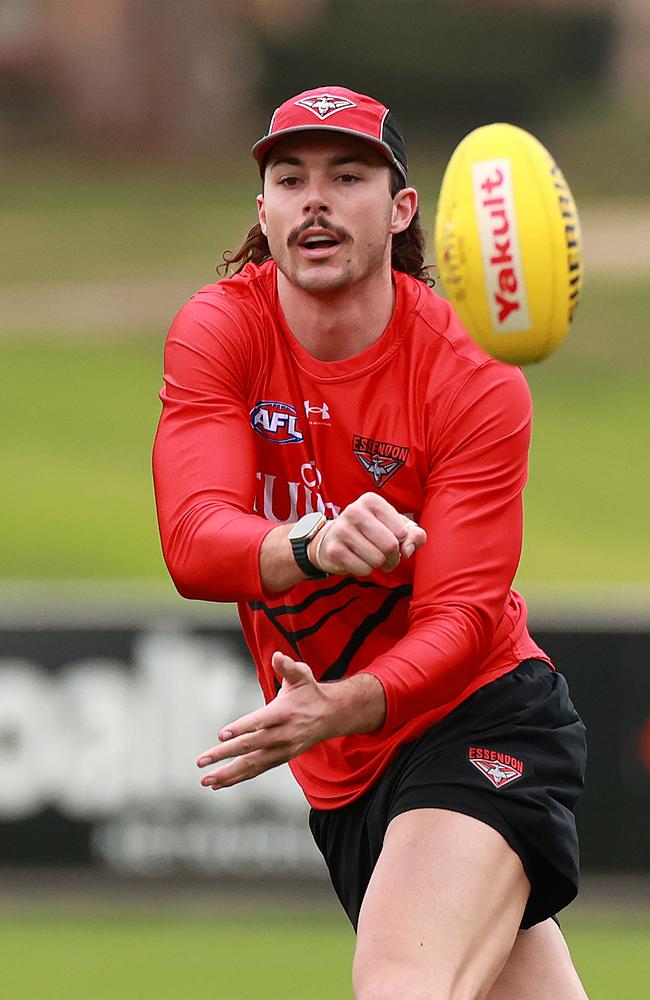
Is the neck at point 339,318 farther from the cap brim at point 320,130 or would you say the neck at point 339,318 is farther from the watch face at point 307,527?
the watch face at point 307,527

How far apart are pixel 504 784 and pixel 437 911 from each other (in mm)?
392

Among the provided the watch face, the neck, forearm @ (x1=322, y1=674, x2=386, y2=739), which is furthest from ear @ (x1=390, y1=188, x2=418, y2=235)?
forearm @ (x1=322, y1=674, x2=386, y2=739)

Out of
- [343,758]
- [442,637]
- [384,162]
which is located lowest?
[343,758]

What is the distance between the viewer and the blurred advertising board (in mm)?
8977

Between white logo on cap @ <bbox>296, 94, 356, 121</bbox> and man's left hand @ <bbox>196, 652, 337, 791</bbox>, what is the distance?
1267 mm

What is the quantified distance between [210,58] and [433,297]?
26.1m

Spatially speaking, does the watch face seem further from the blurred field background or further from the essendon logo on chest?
the blurred field background

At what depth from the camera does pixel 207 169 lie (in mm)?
30688

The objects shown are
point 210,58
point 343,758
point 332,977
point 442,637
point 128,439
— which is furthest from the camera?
point 210,58

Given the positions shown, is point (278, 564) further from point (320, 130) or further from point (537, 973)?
point (537, 973)

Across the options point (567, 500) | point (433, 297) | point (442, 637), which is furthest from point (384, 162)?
point (567, 500)

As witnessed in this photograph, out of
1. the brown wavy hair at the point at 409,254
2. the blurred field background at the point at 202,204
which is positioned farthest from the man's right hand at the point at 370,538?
the blurred field background at the point at 202,204

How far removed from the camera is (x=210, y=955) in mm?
8758

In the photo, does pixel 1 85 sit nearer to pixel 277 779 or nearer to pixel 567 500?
pixel 567 500
